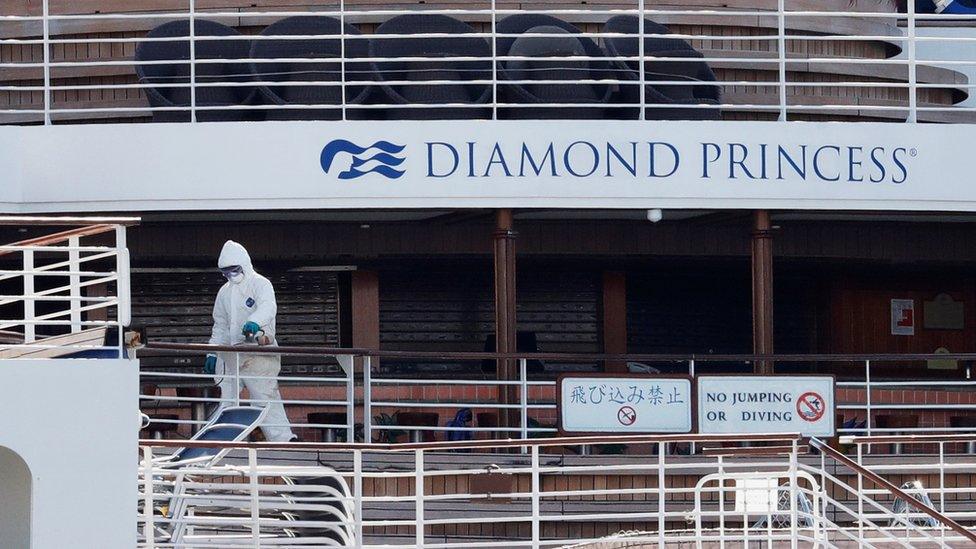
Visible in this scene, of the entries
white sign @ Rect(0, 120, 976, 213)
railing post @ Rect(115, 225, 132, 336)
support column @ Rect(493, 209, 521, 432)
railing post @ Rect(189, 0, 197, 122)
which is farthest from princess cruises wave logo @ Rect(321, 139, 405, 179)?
railing post @ Rect(115, 225, 132, 336)

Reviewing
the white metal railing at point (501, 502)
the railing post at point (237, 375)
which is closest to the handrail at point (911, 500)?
the white metal railing at point (501, 502)

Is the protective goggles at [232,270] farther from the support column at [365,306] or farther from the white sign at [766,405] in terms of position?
the support column at [365,306]

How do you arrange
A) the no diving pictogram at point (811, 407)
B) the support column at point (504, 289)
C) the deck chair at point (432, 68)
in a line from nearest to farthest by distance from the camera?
the no diving pictogram at point (811, 407) < the support column at point (504, 289) < the deck chair at point (432, 68)

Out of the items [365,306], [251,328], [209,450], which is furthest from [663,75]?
[209,450]

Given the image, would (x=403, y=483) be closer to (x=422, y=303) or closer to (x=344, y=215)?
(x=344, y=215)

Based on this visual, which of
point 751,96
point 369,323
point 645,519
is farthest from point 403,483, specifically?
point 751,96

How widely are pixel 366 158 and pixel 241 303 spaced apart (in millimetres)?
1533

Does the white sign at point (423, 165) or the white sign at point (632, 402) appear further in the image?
the white sign at point (423, 165)

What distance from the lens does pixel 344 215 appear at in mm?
13219

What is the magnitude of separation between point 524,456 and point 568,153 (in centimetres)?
225

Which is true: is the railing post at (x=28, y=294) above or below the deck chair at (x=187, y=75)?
below

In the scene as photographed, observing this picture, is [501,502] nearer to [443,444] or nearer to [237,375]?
[237,375]

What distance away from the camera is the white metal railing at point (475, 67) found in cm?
1238

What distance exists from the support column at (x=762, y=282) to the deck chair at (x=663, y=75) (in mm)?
1067
